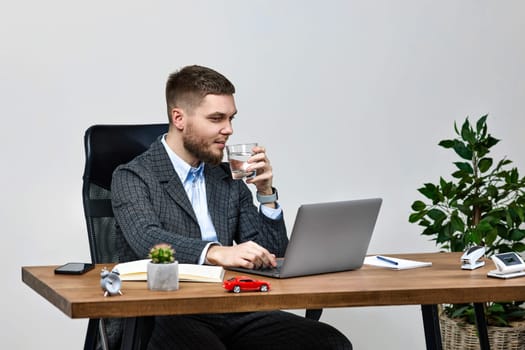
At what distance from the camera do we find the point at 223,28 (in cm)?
423

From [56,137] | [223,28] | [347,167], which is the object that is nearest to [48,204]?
[56,137]

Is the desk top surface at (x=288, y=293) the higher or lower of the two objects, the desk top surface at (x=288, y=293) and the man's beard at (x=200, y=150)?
the lower

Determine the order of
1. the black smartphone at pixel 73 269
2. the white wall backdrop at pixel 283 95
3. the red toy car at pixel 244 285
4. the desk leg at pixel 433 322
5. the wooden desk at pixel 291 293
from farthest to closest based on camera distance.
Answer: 1. the white wall backdrop at pixel 283 95
2. the desk leg at pixel 433 322
3. the black smartphone at pixel 73 269
4. the red toy car at pixel 244 285
5. the wooden desk at pixel 291 293

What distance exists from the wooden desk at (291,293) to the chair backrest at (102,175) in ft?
1.43

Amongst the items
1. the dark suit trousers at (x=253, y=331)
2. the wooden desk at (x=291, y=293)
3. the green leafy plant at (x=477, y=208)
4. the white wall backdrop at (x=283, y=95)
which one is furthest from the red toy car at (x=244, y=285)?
the white wall backdrop at (x=283, y=95)

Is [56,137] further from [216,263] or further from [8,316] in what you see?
[216,263]

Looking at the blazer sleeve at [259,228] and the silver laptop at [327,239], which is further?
the blazer sleeve at [259,228]

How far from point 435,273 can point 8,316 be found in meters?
2.29

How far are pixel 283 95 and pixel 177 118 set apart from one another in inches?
59.4

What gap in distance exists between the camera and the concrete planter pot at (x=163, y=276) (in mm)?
2027

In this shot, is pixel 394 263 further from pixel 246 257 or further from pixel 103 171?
pixel 103 171

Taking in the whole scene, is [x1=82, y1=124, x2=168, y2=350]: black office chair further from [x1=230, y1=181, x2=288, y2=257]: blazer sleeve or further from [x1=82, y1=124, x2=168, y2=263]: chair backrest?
[x1=230, y1=181, x2=288, y2=257]: blazer sleeve

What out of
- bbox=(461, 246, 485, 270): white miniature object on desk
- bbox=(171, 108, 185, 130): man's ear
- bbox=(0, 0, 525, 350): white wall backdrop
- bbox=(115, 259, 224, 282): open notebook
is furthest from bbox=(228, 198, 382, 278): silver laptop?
bbox=(0, 0, 525, 350): white wall backdrop

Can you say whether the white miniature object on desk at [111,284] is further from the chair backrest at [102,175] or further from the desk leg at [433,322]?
the desk leg at [433,322]
